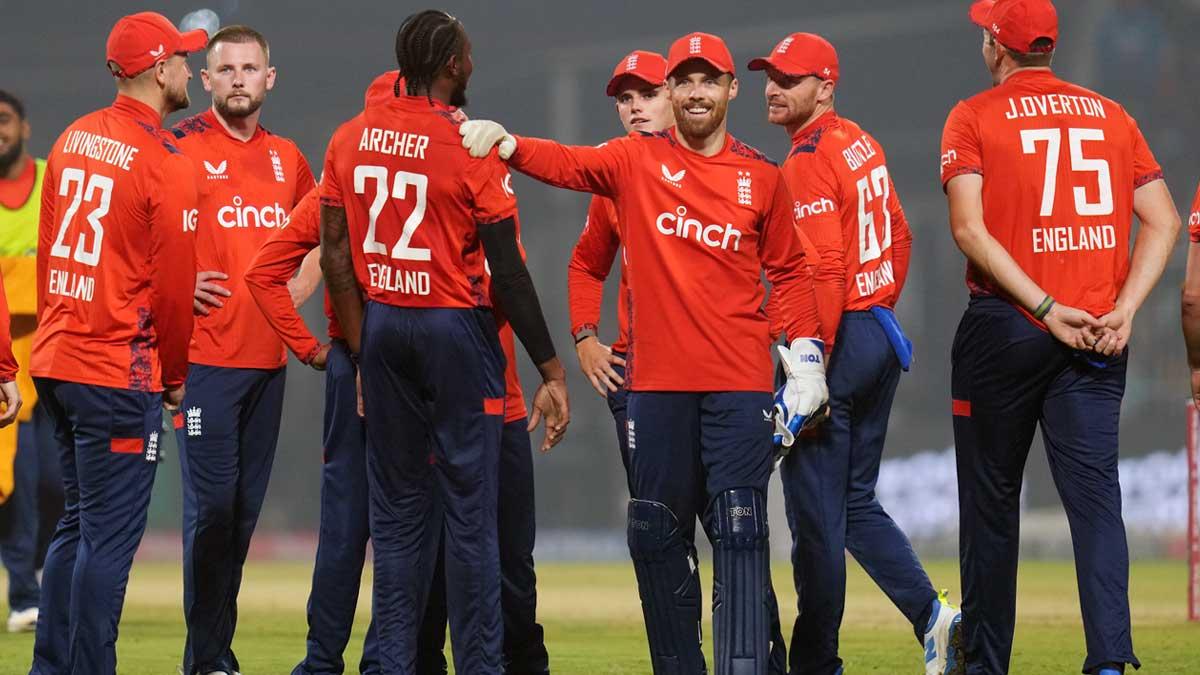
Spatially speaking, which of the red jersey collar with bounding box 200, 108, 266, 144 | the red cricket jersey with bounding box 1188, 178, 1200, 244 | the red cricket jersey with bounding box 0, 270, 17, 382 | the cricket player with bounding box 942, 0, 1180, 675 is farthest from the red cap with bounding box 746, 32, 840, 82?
the red cricket jersey with bounding box 0, 270, 17, 382

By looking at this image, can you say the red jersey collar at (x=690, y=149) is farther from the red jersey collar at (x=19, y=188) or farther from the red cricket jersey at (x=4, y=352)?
the red jersey collar at (x=19, y=188)

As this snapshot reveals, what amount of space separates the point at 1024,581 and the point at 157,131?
27.7ft

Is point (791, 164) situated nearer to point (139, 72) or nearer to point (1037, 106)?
point (1037, 106)

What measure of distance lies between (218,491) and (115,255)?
117 centimetres

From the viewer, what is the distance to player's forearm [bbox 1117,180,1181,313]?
525 centimetres

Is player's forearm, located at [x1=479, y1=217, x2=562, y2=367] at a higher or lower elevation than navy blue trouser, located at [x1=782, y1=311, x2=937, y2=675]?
higher

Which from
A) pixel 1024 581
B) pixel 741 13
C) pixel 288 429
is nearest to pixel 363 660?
pixel 1024 581

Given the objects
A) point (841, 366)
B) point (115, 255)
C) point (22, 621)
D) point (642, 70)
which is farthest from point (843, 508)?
point (22, 621)

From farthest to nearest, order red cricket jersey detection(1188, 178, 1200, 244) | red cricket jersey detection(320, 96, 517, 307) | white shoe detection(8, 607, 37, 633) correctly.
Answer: white shoe detection(8, 607, 37, 633), red cricket jersey detection(1188, 178, 1200, 244), red cricket jersey detection(320, 96, 517, 307)

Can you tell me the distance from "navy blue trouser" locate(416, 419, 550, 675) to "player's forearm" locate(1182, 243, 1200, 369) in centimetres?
224

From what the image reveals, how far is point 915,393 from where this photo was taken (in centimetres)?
1560

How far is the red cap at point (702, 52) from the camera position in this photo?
4824mm

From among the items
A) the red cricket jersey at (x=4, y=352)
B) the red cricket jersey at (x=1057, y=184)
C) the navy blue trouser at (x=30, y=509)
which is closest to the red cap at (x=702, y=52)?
the red cricket jersey at (x=1057, y=184)

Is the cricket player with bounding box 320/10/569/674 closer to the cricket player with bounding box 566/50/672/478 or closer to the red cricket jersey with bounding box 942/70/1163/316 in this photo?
the cricket player with bounding box 566/50/672/478
